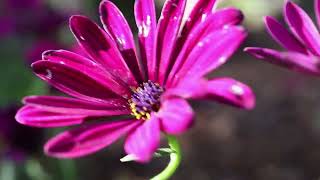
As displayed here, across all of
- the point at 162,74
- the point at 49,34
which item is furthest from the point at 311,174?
the point at 162,74

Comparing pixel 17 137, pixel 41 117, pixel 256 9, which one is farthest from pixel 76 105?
pixel 256 9

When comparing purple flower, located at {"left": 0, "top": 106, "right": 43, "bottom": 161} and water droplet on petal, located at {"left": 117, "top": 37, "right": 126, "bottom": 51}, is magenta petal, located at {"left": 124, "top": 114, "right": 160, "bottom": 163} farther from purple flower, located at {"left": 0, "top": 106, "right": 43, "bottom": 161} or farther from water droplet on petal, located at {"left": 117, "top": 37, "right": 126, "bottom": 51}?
purple flower, located at {"left": 0, "top": 106, "right": 43, "bottom": 161}

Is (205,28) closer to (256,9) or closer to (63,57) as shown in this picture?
(63,57)

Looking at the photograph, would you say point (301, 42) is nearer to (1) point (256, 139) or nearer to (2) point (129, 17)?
(1) point (256, 139)

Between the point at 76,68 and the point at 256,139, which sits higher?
the point at 76,68

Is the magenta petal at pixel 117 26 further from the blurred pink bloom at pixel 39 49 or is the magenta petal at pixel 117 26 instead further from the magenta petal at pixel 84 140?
the blurred pink bloom at pixel 39 49

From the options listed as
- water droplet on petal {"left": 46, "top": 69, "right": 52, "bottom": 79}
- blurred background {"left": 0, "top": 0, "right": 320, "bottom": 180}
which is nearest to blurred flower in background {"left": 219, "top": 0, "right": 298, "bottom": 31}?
blurred background {"left": 0, "top": 0, "right": 320, "bottom": 180}
